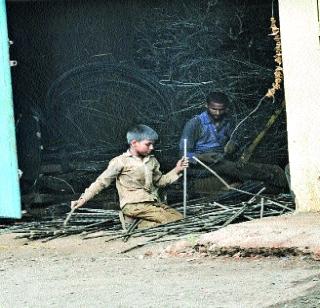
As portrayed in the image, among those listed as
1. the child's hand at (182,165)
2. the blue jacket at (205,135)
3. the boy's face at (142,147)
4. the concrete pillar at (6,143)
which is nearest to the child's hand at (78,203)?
the concrete pillar at (6,143)

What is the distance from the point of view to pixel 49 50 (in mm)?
12609

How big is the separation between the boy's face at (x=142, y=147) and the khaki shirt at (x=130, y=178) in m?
0.06

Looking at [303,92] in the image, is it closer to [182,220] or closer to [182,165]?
[182,165]

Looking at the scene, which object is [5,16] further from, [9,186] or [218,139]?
[218,139]

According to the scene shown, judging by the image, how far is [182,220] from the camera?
11.3 metres

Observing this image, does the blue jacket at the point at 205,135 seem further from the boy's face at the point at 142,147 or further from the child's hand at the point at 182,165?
the boy's face at the point at 142,147

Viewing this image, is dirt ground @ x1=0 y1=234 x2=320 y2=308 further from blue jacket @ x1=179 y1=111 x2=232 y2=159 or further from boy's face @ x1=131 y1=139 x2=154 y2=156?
blue jacket @ x1=179 y1=111 x2=232 y2=159

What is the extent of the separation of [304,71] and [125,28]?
8.41ft

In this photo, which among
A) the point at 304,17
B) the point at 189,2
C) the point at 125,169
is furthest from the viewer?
the point at 189,2

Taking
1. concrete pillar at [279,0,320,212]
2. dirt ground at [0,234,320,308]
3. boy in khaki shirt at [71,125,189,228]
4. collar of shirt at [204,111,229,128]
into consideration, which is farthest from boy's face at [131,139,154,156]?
concrete pillar at [279,0,320,212]

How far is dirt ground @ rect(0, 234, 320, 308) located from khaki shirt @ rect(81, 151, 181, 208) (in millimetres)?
962

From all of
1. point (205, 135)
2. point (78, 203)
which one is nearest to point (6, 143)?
point (78, 203)

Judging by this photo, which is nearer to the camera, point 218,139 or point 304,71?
point 304,71

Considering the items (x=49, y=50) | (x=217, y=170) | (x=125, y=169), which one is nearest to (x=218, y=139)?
(x=217, y=170)
